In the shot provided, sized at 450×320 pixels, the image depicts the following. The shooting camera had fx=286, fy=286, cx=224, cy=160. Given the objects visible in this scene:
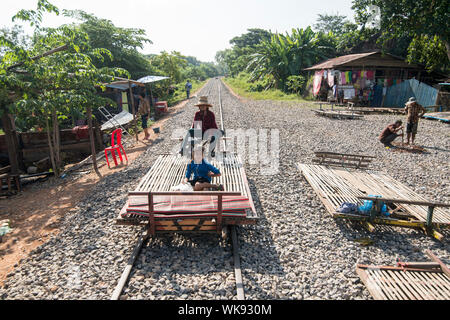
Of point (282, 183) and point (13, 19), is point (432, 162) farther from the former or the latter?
point (13, 19)

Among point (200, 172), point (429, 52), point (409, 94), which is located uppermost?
point (429, 52)

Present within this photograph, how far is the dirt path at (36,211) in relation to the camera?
183 inches

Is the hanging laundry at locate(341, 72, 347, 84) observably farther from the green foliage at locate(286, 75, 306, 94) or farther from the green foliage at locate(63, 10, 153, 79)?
the green foliage at locate(63, 10, 153, 79)

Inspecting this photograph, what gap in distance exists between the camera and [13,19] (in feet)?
22.3

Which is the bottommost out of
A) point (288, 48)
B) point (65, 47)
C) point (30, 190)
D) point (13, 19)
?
point (30, 190)

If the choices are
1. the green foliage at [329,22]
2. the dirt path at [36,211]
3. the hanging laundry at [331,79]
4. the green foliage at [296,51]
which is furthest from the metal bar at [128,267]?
the green foliage at [329,22]

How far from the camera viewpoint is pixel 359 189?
632 cm

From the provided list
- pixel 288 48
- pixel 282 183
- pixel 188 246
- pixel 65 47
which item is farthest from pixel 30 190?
pixel 288 48

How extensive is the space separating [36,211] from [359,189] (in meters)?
7.07

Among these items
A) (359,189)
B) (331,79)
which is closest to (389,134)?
(359,189)

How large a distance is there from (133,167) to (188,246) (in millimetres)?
4663

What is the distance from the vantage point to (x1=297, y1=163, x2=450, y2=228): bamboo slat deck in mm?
5229

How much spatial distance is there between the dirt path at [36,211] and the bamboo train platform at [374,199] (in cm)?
518

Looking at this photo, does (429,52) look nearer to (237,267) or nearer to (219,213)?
(219,213)
